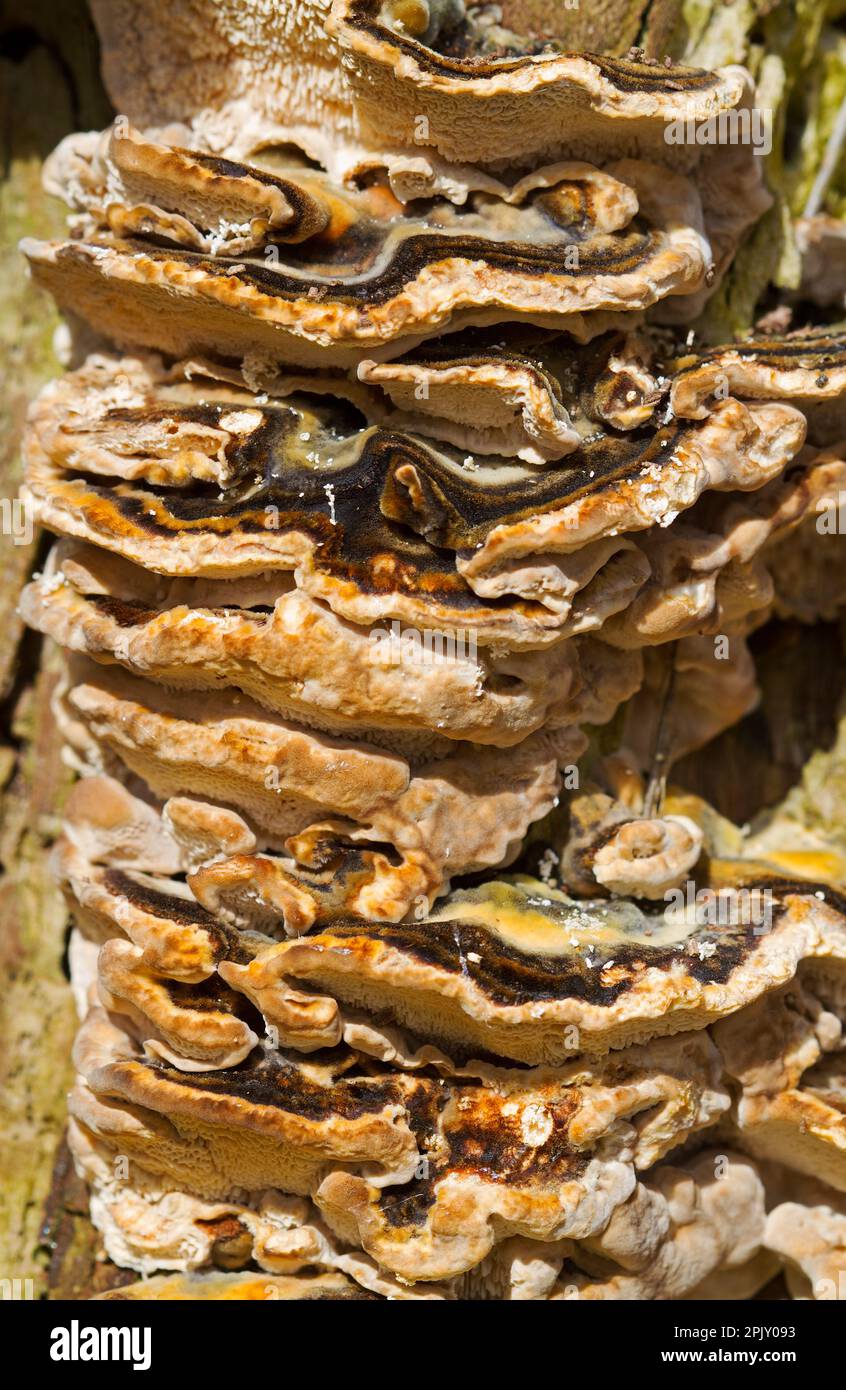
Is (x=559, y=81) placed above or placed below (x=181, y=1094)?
above

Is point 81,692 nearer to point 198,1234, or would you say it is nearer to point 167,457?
point 167,457

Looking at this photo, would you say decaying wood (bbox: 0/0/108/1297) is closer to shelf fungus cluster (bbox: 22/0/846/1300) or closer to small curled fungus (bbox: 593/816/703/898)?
shelf fungus cluster (bbox: 22/0/846/1300)

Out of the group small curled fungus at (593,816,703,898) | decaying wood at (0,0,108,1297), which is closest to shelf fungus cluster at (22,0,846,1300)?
small curled fungus at (593,816,703,898)

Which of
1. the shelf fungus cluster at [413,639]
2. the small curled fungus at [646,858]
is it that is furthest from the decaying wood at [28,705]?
the small curled fungus at [646,858]

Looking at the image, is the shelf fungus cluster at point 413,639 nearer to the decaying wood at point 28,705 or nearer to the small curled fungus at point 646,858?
the small curled fungus at point 646,858

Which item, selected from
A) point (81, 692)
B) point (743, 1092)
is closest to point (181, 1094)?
point (81, 692)

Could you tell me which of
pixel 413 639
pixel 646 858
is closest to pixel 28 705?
pixel 413 639

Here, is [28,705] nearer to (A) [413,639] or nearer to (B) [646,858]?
(A) [413,639]
